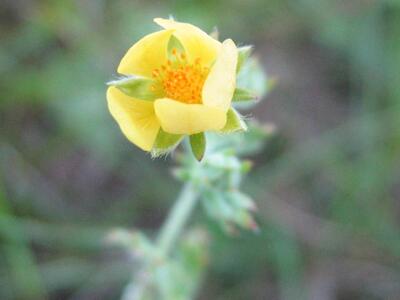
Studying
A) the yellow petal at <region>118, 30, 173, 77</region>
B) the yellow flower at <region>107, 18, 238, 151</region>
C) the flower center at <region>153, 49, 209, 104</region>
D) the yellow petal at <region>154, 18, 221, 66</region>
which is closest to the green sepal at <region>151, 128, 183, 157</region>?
the yellow flower at <region>107, 18, 238, 151</region>

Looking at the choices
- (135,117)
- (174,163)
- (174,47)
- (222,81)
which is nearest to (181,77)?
(174,47)

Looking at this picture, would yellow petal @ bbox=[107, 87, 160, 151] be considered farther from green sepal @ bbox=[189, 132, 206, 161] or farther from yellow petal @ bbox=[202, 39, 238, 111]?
yellow petal @ bbox=[202, 39, 238, 111]

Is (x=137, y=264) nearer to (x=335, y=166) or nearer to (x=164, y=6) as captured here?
(x=335, y=166)

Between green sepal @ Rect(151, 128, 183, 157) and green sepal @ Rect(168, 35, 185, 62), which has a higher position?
green sepal @ Rect(168, 35, 185, 62)

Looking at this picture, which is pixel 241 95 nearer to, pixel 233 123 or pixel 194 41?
pixel 233 123

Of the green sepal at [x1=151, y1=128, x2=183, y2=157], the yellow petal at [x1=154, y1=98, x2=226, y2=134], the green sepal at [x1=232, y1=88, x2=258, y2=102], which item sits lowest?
the yellow petal at [x1=154, y1=98, x2=226, y2=134]

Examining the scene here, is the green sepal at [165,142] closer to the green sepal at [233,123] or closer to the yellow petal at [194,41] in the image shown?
the green sepal at [233,123]

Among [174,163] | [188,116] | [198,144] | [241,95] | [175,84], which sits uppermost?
[174,163]
